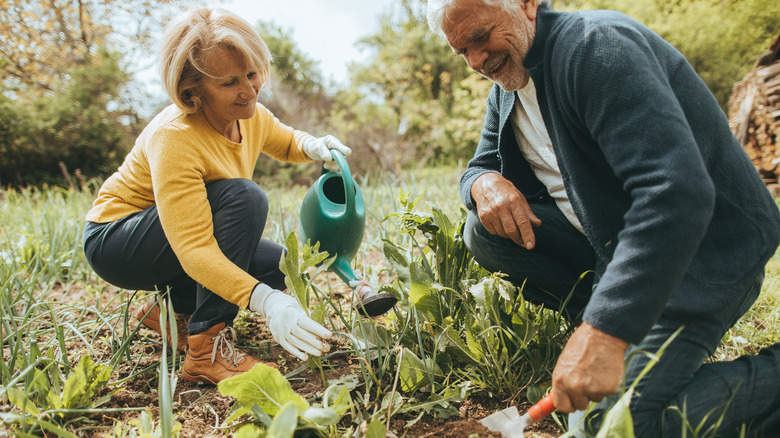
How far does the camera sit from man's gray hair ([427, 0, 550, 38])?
102 cm

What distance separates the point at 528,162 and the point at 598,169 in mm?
378

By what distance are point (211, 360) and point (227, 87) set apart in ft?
2.57

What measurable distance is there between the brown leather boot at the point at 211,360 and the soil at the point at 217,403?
0.04 metres

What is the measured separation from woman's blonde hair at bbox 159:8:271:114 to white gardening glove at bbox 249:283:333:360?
0.60 m

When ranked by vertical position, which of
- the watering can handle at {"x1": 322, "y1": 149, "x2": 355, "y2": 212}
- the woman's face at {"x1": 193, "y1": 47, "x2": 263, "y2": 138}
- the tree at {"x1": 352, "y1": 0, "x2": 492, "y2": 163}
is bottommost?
the tree at {"x1": 352, "y1": 0, "x2": 492, "y2": 163}

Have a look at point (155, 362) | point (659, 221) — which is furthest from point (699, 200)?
point (155, 362)

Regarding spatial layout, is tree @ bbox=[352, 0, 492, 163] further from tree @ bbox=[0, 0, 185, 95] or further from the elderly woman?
the elderly woman

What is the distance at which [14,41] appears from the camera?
784cm

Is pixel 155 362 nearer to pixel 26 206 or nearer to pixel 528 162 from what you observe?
pixel 528 162

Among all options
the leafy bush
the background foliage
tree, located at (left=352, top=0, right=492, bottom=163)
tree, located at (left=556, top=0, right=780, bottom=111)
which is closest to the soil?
the background foliage

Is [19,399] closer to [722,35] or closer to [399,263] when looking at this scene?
[399,263]

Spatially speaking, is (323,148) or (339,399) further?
(323,148)

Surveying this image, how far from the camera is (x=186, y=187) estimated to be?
122 cm

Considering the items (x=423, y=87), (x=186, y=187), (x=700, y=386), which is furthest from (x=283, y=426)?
(x=423, y=87)
